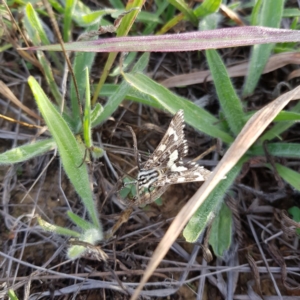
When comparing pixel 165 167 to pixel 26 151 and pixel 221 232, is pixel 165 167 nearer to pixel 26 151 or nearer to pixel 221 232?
pixel 221 232

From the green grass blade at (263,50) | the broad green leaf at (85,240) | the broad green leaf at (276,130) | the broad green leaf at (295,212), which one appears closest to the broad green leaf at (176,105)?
the broad green leaf at (276,130)

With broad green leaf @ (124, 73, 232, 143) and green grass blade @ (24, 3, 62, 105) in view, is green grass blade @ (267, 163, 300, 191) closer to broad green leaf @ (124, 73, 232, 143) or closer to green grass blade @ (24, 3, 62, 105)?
broad green leaf @ (124, 73, 232, 143)

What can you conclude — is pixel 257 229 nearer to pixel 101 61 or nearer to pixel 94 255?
pixel 94 255

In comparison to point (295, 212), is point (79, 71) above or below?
above

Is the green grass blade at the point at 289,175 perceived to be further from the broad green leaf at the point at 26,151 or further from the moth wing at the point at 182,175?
the broad green leaf at the point at 26,151

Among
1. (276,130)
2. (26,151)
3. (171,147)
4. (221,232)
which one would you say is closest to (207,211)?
(221,232)

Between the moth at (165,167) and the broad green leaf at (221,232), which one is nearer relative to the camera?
the moth at (165,167)
